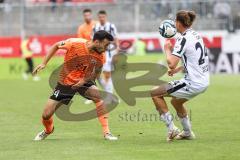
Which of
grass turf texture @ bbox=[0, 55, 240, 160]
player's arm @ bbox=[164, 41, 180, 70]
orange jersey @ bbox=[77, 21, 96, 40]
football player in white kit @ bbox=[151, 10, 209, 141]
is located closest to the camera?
grass turf texture @ bbox=[0, 55, 240, 160]

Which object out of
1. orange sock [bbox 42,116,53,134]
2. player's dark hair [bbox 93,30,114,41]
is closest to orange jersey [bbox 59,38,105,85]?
player's dark hair [bbox 93,30,114,41]

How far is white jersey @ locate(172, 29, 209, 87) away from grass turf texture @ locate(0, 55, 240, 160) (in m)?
1.10

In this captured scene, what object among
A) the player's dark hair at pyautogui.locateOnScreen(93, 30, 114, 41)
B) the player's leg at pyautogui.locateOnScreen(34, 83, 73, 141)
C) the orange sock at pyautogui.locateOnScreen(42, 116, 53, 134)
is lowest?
the orange sock at pyautogui.locateOnScreen(42, 116, 53, 134)

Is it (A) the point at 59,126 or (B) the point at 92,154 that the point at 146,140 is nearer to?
(B) the point at 92,154

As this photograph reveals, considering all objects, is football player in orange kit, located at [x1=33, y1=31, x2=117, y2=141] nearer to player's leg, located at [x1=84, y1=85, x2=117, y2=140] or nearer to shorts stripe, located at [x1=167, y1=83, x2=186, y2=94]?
player's leg, located at [x1=84, y1=85, x2=117, y2=140]

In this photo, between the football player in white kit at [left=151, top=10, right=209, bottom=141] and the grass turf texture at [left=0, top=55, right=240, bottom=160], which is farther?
the football player in white kit at [left=151, top=10, right=209, bottom=141]

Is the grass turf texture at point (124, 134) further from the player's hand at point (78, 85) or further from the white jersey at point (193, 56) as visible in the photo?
the white jersey at point (193, 56)

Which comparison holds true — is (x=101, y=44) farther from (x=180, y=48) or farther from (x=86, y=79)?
(x=180, y=48)

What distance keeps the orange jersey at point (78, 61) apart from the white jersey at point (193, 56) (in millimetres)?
1613

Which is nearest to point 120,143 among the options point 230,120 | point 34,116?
point 230,120

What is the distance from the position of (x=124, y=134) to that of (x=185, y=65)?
2.25 meters

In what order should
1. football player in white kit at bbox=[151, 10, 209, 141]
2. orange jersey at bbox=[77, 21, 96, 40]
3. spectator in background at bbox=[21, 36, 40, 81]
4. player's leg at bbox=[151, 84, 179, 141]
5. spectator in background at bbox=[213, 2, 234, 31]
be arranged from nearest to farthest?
football player in white kit at bbox=[151, 10, 209, 141] → player's leg at bbox=[151, 84, 179, 141] → orange jersey at bbox=[77, 21, 96, 40] → spectator in background at bbox=[21, 36, 40, 81] → spectator in background at bbox=[213, 2, 234, 31]

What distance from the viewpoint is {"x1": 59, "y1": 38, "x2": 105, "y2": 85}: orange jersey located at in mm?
12766

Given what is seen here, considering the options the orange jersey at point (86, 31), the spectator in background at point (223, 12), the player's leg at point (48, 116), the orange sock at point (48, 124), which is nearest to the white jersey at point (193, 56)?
the player's leg at point (48, 116)
